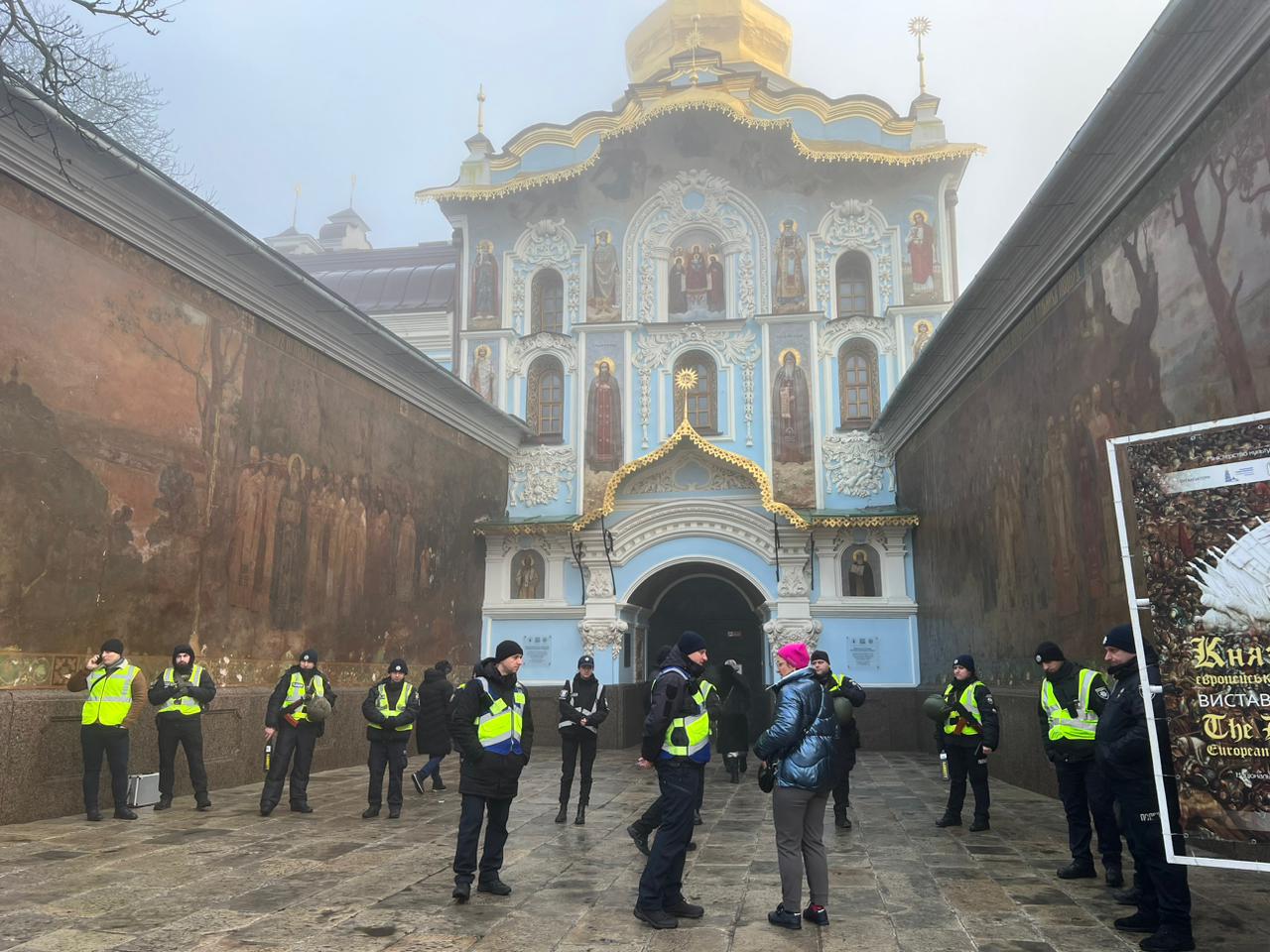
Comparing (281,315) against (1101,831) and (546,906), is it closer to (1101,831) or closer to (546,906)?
(546,906)

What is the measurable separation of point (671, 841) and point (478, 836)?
1.44 m

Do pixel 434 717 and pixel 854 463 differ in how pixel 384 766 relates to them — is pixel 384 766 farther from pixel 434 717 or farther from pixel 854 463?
pixel 854 463

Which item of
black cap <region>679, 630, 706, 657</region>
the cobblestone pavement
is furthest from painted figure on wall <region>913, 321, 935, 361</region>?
black cap <region>679, 630, 706, 657</region>

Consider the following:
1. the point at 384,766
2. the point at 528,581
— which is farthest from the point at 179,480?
the point at 528,581

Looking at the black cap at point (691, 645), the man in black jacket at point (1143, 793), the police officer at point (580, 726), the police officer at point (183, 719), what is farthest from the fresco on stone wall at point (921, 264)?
the police officer at point (183, 719)

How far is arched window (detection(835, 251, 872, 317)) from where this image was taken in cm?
2147

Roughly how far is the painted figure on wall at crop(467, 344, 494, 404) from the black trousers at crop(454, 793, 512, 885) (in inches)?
622

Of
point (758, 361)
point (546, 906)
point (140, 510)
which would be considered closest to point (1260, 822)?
point (546, 906)

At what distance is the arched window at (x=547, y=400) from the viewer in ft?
71.9

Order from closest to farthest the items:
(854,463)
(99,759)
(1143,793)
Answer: (1143,793) → (99,759) → (854,463)

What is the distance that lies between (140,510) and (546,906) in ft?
23.5

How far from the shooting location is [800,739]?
6.04 meters

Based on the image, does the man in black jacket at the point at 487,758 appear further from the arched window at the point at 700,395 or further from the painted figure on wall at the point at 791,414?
the arched window at the point at 700,395

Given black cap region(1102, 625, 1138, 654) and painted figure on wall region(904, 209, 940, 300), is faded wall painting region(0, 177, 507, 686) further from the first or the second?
painted figure on wall region(904, 209, 940, 300)
